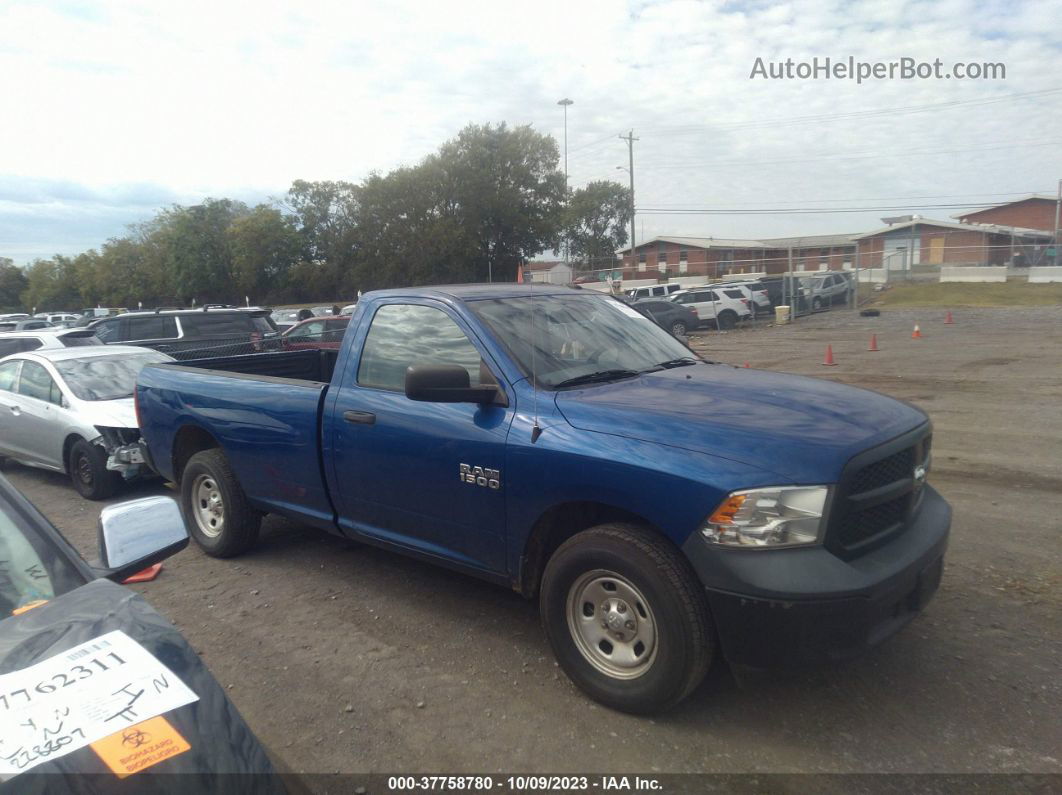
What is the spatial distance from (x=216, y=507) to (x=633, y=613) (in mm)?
3807

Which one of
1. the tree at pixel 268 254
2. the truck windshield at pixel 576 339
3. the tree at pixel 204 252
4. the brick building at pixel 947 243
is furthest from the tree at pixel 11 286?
the truck windshield at pixel 576 339

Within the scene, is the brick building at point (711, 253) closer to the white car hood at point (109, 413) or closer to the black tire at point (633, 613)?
the white car hood at point (109, 413)

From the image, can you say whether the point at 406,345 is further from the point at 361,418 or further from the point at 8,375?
the point at 8,375

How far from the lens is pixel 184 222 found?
57625 mm

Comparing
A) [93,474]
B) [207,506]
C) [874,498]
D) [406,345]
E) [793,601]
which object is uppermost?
[406,345]

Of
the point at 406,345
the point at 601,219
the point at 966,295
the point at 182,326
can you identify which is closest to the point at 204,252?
the point at 601,219

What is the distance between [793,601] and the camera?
292 centimetres

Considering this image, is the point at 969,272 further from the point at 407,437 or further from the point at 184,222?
the point at 184,222

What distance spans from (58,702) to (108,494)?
6.76 m

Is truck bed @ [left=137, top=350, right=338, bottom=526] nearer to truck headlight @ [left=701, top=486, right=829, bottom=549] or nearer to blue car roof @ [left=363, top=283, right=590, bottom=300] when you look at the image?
blue car roof @ [left=363, top=283, right=590, bottom=300]

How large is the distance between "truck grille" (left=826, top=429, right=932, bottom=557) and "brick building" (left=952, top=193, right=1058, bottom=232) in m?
57.1

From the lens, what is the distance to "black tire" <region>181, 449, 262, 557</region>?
18.4 ft

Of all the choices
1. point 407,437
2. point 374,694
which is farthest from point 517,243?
point 374,694

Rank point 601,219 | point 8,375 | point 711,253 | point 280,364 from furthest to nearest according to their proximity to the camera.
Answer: point 711,253, point 601,219, point 8,375, point 280,364
